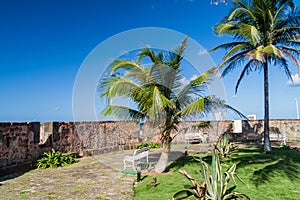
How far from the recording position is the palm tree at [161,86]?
22.3ft

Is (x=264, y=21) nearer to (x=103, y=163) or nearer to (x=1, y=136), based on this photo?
(x=103, y=163)

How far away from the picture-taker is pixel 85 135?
1166 centimetres

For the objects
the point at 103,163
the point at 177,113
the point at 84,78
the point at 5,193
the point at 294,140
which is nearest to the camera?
the point at 5,193

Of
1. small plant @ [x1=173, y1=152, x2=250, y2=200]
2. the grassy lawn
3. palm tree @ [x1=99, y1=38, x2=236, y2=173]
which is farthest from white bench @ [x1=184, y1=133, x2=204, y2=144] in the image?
small plant @ [x1=173, y1=152, x2=250, y2=200]

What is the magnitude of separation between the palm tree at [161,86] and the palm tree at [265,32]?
13.6 feet

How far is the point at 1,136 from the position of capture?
7.45 meters

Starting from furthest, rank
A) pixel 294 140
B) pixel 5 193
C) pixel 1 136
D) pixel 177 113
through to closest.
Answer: pixel 294 140 < pixel 1 136 < pixel 177 113 < pixel 5 193

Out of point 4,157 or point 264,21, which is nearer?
point 4,157

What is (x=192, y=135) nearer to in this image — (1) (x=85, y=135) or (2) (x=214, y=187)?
(1) (x=85, y=135)

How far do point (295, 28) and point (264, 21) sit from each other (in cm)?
123

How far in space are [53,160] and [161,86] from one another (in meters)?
5.08

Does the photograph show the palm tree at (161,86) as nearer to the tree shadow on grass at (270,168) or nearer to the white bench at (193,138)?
the tree shadow on grass at (270,168)

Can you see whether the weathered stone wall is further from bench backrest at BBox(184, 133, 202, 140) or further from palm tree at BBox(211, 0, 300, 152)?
bench backrest at BBox(184, 133, 202, 140)

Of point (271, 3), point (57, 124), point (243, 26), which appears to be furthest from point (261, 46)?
point (57, 124)
